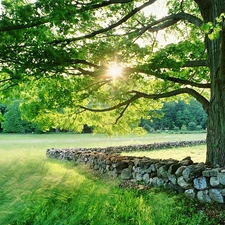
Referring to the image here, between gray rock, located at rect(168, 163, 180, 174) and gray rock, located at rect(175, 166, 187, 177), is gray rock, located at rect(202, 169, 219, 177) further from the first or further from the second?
gray rock, located at rect(168, 163, 180, 174)

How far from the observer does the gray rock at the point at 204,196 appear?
600 centimetres

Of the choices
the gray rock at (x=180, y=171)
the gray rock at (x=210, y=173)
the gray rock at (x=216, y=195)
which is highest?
the gray rock at (x=210, y=173)

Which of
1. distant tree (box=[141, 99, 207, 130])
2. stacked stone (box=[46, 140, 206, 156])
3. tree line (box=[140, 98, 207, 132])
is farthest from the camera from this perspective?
distant tree (box=[141, 99, 207, 130])

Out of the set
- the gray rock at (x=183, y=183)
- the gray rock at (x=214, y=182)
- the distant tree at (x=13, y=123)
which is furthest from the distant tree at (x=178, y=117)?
the gray rock at (x=214, y=182)

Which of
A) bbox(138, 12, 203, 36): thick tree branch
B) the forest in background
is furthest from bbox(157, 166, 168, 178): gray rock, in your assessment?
the forest in background

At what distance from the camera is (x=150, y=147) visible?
23.5m

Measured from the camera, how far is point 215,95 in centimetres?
784

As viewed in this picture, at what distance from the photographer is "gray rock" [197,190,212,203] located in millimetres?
6000

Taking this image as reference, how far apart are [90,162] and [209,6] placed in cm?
811

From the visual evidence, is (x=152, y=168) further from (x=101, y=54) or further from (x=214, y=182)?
(x=101, y=54)

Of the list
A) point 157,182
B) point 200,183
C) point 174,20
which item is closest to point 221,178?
point 200,183

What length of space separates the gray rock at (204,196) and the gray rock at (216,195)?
0.34ft

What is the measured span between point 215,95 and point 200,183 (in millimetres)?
2852

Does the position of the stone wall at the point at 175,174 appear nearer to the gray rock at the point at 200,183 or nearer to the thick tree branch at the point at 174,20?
the gray rock at the point at 200,183
